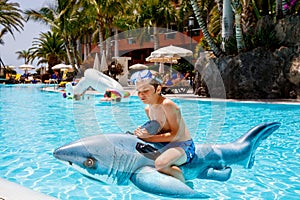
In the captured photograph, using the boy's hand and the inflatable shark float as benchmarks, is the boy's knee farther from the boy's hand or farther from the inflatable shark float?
the boy's hand

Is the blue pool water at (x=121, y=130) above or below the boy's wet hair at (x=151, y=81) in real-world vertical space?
below

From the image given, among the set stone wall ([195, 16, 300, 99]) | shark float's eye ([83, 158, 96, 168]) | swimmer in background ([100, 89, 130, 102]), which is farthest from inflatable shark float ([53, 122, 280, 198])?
stone wall ([195, 16, 300, 99])

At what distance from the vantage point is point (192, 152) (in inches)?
145

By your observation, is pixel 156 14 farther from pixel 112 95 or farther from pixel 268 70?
pixel 112 95

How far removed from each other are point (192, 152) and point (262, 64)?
12575mm

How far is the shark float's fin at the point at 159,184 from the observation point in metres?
3.28

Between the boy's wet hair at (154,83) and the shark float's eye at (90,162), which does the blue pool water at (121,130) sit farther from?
the boy's wet hair at (154,83)

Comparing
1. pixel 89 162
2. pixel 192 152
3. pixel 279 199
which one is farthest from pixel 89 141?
pixel 279 199

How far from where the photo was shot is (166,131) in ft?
11.5

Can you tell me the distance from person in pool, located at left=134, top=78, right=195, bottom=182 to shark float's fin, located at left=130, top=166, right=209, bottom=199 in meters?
0.09

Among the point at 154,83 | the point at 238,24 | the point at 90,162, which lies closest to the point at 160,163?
the point at 90,162

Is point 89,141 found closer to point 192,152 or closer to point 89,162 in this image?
point 89,162

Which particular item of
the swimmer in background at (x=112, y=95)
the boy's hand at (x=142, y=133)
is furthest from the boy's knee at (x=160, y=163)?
the swimmer in background at (x=112, y=95)

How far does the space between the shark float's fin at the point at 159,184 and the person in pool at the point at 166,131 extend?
3.5 inches
